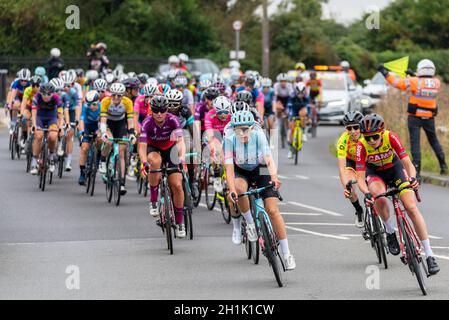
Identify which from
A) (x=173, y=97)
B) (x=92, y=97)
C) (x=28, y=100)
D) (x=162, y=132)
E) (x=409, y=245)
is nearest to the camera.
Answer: (x=409, y=245)

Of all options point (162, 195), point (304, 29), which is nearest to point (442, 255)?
point (162, 195)

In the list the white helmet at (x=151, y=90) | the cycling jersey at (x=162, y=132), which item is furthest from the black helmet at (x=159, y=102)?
the white helmet at (x=151, y=90)

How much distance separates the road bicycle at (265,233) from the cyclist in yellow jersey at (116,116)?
7.50 metres

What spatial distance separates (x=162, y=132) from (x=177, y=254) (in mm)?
1664

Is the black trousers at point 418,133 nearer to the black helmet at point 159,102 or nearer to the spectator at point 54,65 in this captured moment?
the black helmet at point 159,102

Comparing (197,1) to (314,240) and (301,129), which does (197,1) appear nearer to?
(301,129)

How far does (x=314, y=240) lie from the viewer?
53.5 ft

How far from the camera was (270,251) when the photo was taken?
12.5m

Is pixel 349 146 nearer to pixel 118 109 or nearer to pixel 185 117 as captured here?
pixel 185 117

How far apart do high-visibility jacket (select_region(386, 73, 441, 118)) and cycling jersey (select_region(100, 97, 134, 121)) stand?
483 cm

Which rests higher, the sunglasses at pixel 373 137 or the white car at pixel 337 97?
the sunglasses at pixel 373 137

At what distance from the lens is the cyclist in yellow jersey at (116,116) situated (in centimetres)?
2044

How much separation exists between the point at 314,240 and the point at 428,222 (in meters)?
2.37

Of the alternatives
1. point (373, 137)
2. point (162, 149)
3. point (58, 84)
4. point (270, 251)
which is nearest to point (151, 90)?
point (58, 84)
